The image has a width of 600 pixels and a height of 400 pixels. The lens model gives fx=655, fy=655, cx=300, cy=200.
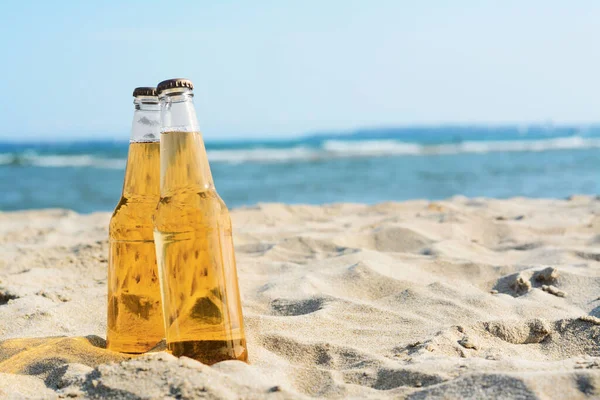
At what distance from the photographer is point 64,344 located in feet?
6.42

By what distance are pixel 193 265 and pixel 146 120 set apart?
0.49 metres

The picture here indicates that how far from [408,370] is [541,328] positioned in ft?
2.10

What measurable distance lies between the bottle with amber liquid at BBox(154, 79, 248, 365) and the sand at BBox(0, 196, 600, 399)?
9 cm

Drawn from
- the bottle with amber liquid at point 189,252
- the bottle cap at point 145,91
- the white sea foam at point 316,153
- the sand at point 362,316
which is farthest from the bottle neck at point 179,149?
the white sea foam at point 316,153

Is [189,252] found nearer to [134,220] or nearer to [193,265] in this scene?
[193,265]

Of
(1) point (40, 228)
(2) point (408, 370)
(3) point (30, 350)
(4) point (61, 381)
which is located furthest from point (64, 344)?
(1) point (40, 228)

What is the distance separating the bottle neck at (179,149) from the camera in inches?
66.7

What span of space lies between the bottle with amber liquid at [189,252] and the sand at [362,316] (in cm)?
9

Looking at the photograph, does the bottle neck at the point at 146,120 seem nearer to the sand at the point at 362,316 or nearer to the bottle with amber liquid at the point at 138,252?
the bottle with amber liquid at the point at 138,252

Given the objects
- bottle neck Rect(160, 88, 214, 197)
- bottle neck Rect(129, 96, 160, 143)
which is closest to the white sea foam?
bottle neck Rect(129, 96, 160, 143)

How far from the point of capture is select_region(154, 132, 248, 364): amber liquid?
1668mm

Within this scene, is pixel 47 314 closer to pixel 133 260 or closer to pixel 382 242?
pixel 133 260

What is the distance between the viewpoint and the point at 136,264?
188cm

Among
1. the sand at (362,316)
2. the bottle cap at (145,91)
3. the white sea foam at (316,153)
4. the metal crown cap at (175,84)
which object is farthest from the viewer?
the white sea foam at (316,153)
